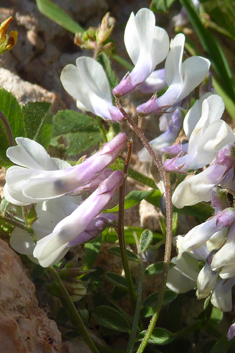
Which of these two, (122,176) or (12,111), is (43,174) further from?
(12,111)

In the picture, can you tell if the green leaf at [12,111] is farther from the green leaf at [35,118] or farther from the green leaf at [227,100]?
the green leaf at [227,100]

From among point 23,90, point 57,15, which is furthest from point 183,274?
point 57,15

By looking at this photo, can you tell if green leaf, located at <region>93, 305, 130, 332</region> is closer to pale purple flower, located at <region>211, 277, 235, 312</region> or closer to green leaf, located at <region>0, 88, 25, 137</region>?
pale purple flower, located at <region>211, 277, 235, 312</region>

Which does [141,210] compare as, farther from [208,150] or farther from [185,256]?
[208,150]

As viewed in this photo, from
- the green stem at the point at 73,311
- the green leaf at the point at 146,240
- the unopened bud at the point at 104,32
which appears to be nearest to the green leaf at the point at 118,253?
the green leaf at the point at 146,240

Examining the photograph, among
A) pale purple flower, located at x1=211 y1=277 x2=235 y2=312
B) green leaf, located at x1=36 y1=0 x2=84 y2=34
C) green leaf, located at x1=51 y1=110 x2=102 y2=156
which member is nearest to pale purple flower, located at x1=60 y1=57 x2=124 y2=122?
green leaf, located at x1=51 y1=110 x2=102 y2=156

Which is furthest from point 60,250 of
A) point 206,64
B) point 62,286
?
point 206,64
